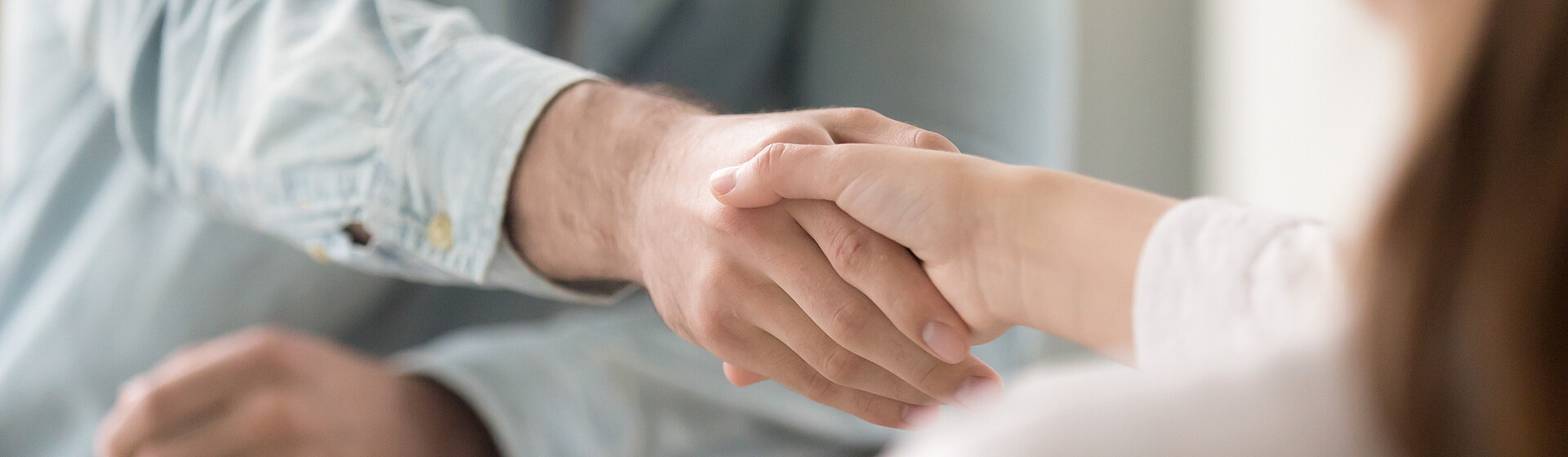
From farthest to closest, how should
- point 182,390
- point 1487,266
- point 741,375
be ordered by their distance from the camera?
point 182,390 < point 741,375 < point 1487,266

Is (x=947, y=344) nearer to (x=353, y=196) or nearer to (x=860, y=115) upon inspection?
(x=860, y=115)

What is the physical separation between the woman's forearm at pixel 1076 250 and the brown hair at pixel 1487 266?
0.12ft

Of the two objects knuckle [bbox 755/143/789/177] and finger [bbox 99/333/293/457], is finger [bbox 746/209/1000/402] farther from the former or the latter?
finger [bbox 99/333/293/457]

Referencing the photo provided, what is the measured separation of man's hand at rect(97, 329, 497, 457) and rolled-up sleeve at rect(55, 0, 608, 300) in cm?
7

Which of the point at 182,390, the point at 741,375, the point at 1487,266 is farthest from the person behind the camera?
the point at 182,390

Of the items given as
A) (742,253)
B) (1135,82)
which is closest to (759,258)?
(742,253)

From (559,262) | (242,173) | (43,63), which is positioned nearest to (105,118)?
(43,63)

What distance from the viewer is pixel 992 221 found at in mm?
160

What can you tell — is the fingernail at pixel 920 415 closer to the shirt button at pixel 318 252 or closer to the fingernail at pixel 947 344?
the fingernail at pixel 947 344

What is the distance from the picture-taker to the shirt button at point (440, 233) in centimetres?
24

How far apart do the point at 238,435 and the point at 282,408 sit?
16 mm

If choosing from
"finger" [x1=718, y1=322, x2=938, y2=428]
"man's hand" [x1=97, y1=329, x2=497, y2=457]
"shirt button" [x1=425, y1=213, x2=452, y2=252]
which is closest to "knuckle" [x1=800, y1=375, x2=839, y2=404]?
"finger" [x1=718, y1=322, x2=938, y2=428]

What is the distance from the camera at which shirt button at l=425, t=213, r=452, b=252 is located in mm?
237

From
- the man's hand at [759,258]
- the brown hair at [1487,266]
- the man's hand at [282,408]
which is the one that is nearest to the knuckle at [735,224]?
the man's hand at [759,258]
